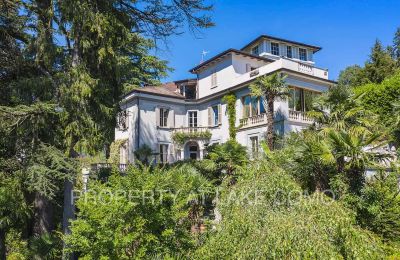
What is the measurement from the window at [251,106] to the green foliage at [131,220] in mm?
16159

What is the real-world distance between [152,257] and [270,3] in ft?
40.9

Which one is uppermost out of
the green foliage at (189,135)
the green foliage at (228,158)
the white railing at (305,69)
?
the white railing at (305,69)

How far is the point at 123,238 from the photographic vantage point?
9648 mm

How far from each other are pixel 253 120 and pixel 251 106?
4.39 ft

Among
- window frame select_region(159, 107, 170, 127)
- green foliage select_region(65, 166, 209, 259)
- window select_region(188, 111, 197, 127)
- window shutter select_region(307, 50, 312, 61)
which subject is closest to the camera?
green foliage select_region(65, 166, 209, 259)

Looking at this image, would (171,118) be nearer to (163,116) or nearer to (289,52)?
(163,116)

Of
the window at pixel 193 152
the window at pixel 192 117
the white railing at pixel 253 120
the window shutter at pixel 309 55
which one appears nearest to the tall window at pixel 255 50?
the window shutter at pixel 309 55

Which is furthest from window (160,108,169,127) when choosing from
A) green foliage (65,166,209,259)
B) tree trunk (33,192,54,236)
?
green foliage (65,166,209,259)

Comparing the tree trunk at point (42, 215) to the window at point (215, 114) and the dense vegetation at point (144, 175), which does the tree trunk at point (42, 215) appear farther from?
the window at point (215, 114)

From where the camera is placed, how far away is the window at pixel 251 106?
26.2m

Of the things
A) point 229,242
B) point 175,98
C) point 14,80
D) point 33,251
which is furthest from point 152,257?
point 175,98

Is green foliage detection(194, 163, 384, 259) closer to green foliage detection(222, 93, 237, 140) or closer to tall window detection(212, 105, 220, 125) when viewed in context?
green foliage detection(222, 93, 237, 140)

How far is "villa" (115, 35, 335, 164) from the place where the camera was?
2538cm

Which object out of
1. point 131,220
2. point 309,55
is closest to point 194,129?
point 309,55
